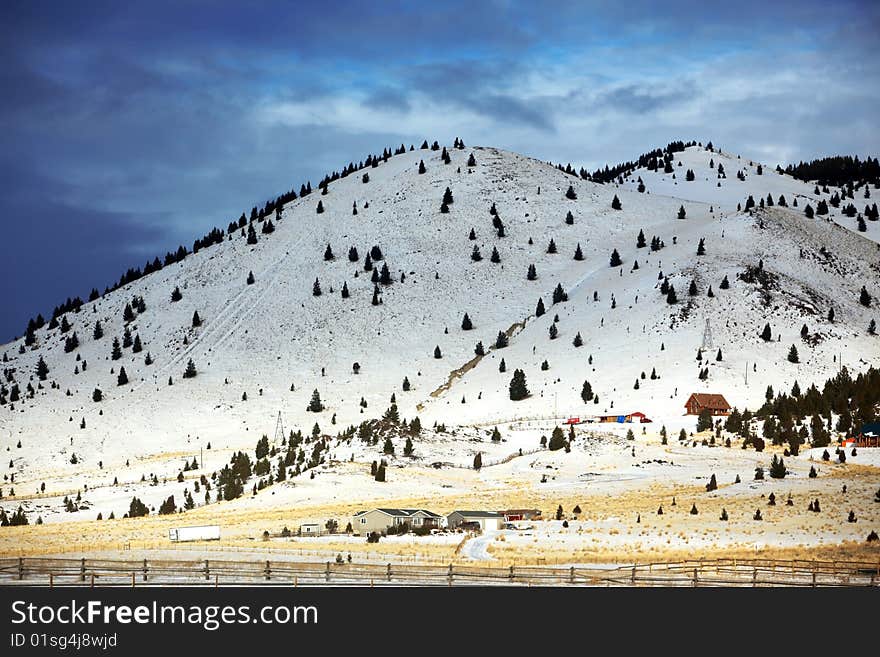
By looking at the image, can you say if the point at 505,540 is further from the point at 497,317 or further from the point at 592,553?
the point at 497,317

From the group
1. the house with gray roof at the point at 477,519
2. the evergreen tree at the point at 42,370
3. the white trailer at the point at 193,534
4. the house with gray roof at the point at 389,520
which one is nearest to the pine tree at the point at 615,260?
the evergreen tree at the point at 42,370

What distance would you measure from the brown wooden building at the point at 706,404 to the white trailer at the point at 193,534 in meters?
67.6

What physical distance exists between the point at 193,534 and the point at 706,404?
232 feet

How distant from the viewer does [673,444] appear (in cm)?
11188

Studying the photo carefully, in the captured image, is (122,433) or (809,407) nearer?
(809,407)

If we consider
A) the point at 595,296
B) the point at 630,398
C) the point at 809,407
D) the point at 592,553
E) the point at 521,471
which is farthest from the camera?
the point at 595,296

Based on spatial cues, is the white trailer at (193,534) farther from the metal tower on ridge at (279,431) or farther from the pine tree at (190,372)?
the pine tree at (190,372)

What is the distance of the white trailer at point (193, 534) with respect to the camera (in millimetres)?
71062

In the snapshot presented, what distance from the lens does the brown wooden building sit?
127 meters

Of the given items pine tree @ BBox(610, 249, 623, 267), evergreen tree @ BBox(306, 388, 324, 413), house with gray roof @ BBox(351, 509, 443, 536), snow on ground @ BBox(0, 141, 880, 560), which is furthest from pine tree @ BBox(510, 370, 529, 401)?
house with gray roof @ BBox(351, 509, 443, 536)
